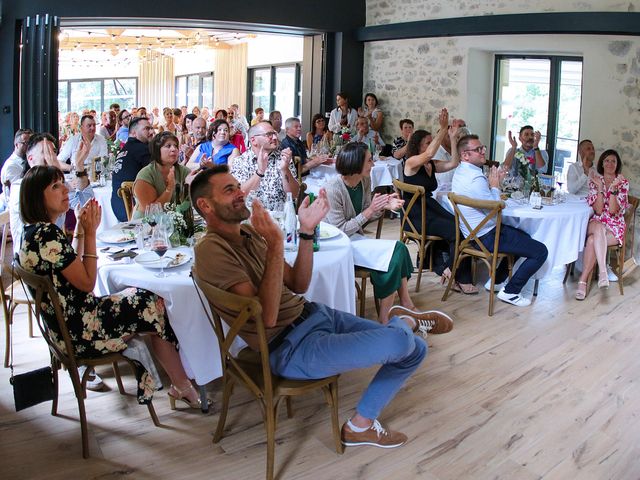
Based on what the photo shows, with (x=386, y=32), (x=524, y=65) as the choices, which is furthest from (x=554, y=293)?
(x=386, y=32)

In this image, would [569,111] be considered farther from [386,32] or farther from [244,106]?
[244,106]

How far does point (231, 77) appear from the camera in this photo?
1711 cm

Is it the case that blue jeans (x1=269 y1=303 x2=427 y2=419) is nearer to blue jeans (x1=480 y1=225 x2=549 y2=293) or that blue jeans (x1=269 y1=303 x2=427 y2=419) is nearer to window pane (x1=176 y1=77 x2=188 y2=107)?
blue jeans (x1=480 y1=225 x2=549 y2=293)

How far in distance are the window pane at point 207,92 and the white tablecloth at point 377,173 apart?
1132 cm

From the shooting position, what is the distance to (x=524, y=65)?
944cm

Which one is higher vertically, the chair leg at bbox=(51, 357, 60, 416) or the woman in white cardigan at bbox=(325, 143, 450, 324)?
the woman in white cardigan at bbox=(325, 143, 450, 324)

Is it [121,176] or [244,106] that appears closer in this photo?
[121,176]

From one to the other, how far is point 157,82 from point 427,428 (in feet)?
65.1

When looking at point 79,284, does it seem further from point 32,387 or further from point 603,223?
point 603,223

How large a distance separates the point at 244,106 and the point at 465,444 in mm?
14643

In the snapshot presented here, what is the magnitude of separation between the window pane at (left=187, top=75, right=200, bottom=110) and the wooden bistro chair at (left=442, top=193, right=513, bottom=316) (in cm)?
1591

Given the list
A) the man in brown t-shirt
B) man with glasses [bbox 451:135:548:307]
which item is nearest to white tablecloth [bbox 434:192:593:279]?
man with glasses [bbox 451:135:548:307]

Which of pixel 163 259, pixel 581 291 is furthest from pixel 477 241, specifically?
pixel 163 259

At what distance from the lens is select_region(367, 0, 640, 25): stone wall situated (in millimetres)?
7704
